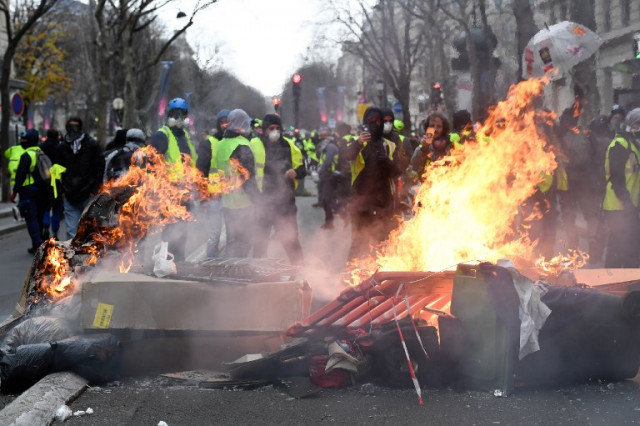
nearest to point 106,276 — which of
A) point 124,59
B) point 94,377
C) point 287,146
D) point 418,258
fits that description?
point 94,377

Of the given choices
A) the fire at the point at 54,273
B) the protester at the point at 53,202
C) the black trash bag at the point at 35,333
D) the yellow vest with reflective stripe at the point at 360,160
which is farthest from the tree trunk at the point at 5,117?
the black trash bag at the point at 35,333

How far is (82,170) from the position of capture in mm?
11477

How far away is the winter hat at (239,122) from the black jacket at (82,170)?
127 inches

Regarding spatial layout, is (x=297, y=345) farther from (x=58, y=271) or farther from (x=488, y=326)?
(x=58, y=271)

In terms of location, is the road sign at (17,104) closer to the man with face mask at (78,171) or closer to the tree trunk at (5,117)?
the tree trunk at (5,117)

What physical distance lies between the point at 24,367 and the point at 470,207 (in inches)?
139

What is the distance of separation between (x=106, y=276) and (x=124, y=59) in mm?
25935

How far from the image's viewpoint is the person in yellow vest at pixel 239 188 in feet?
29.6

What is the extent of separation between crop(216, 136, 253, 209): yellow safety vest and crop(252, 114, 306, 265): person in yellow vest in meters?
0.24

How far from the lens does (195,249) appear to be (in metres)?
12.8

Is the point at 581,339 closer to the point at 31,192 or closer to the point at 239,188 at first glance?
the point at 239,188

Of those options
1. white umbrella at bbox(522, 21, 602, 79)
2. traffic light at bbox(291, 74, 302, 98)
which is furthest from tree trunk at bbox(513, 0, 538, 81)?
traffic light at bbox(291, 74, 302, 98)

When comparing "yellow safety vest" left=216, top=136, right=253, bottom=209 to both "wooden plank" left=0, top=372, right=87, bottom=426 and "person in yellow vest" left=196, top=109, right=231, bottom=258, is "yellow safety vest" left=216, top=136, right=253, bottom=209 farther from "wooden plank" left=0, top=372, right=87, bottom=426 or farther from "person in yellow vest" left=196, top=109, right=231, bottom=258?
"wooden plank" left=0, top=372, right=87, bottom=426

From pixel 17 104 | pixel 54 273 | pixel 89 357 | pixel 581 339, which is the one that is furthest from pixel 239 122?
pixel 17 104
